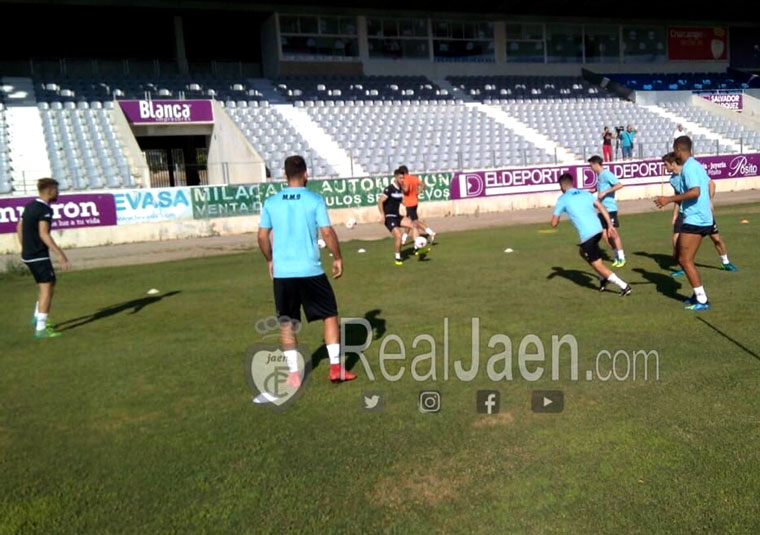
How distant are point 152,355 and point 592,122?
30.3 metres

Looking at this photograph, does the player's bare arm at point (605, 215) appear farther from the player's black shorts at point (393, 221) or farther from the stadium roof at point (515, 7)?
the stadium roof at point (515, 7)

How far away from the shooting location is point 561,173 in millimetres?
25484

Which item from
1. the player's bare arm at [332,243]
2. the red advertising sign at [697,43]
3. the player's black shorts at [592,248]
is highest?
the red advertising sign at [697,43]

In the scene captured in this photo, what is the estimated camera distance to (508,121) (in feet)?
107

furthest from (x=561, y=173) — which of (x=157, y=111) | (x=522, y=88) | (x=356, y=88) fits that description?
(x=157, y=111)

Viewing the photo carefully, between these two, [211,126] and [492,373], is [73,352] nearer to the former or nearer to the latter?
[492,373]

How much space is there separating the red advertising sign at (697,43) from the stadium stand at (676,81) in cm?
139

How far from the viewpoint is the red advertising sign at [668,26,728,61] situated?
42.0 meters

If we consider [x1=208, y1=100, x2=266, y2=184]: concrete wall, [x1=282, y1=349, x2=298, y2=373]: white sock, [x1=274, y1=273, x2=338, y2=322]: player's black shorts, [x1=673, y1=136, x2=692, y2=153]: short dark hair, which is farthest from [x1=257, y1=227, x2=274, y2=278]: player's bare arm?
[x1=208, y1=100, x2=266, y2=184]: concrete wall

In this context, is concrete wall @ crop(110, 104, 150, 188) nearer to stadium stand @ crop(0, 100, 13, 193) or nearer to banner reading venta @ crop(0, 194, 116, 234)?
banner reading venta @ crop(0, 194, 116, 234)

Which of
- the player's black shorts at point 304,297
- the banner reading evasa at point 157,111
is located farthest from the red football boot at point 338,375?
the banner reading evasa at point 157,111

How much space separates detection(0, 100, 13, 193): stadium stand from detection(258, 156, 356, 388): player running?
16.4 meters

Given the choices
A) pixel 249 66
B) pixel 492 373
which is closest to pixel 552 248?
pixel 492 373

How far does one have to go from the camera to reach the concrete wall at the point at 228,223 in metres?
19.0
